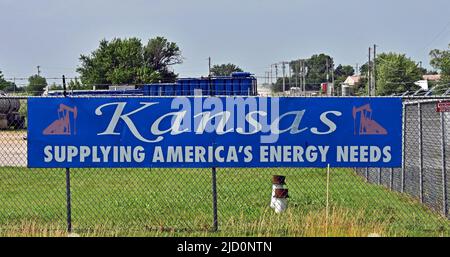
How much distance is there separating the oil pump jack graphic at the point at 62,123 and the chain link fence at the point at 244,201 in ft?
1.88

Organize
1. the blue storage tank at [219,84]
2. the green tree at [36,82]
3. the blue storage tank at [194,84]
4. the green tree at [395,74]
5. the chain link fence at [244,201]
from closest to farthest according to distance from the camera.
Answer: the chain link fence at [244,201] → the green tree at [36,82] → the blue storage tank at [219,84] → the blue storage tank at [194,84] → the green tree at [395,74]

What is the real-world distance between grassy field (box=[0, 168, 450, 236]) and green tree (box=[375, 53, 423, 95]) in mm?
57056

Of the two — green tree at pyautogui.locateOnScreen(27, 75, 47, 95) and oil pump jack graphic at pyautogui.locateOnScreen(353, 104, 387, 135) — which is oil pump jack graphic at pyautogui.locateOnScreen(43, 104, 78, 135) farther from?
green tree at pyautogui.locateOnScreen(27, 75, 47, 95)

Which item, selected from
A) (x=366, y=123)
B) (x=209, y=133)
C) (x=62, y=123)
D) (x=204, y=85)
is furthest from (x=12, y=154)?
(x=204, y=85)

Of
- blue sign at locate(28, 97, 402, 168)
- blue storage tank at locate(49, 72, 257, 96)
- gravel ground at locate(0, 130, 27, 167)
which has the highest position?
blue storage tank at locate(49, 72, 257, 96)

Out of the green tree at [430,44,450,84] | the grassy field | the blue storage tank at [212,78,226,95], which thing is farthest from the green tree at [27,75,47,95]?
the green tree at [430,44,450,84]

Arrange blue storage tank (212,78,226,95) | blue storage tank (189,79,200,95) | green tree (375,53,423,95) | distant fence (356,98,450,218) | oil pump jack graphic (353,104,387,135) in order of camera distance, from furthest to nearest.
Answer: green tree (375,53,423,95)
blue storage tank (189,79,200,95)
blue storage tank (212,78,226,95)
distant fence (356,98,450,218)
oil pump jack graphic (353,104,387,135)

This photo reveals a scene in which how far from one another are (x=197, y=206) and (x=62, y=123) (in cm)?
322

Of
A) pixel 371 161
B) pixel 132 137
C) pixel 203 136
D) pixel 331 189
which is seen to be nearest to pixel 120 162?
pixel 132 137

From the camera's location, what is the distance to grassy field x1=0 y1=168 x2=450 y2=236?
888 cm

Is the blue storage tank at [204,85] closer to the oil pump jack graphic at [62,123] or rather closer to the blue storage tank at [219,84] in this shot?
the blue storage tank at [219,84]

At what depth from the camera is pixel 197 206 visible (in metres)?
11.4

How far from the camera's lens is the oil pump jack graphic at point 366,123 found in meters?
9.10

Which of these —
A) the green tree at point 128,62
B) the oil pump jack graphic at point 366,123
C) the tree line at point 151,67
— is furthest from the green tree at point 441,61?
the oil pump jack graphic at point 366,123
